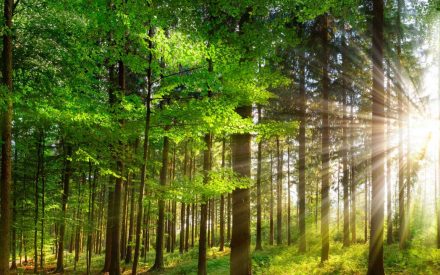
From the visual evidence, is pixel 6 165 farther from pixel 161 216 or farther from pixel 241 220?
pixel 161 216

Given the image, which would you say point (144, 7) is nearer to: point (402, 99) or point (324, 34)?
point (324, 34)

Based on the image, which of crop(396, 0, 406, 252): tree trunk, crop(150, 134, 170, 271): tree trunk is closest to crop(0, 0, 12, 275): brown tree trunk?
crop(150, 134, 170, 271): tree trunk

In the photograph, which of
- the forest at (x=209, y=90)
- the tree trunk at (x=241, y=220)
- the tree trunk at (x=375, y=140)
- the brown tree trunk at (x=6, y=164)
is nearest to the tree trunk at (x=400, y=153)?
the forest at (x=209, y=90)

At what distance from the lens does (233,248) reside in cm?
962

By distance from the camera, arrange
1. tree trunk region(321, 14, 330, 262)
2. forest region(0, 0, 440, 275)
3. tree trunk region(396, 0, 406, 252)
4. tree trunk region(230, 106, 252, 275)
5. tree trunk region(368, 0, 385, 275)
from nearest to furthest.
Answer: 1. forest region(0, 0, 440, 275)
2. tree trunk region(230, 106, 252, 275)
3. tree trunk region(368, 0, 385, 275)
4. tree trunk region(321, 14, 330, 262)
5. tree trunk region(396, 0, 406, 252)

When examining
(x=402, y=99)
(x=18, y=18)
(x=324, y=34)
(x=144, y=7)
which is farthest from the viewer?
(x=402, y=99)

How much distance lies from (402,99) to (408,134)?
7.10 feet

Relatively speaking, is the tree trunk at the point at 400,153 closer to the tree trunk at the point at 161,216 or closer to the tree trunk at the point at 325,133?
the tree trunk at the point at 325,133

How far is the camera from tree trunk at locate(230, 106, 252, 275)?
9.48 m

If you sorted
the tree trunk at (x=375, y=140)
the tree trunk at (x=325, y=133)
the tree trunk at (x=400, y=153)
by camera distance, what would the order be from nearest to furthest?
the tree trunk at (x=375, y=140)
the tree trunk at (x=325, y=133)
the tree trunk at (x=400, y=153)

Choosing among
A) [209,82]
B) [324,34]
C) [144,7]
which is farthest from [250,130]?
[324,34]

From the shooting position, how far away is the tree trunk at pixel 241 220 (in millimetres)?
9477

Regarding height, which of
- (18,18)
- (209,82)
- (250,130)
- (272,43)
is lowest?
(250,130)

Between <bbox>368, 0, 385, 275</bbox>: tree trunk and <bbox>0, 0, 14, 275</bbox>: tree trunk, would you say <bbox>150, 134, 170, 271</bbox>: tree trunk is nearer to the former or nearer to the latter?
<bbox>0, 0, 14, 275</bbox>: tree trunk
